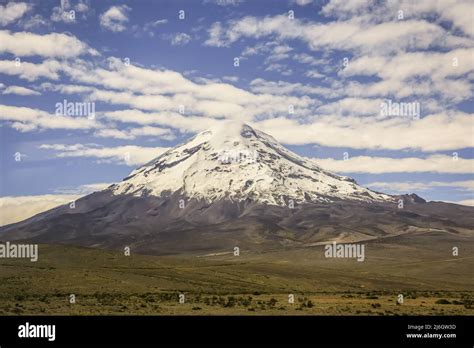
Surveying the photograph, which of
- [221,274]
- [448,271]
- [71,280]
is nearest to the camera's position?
[71,280]

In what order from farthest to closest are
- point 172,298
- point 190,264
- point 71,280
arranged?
point 190,264, point 71,280, point 172,298
